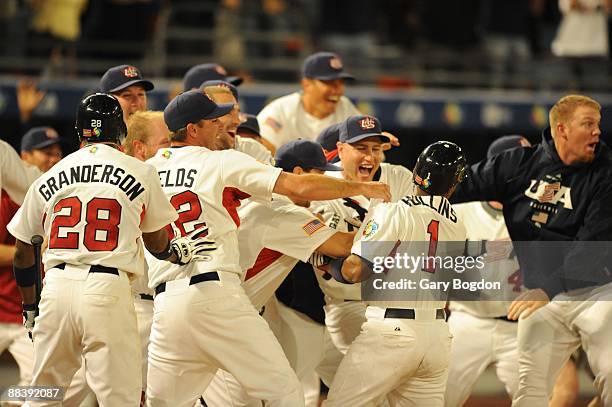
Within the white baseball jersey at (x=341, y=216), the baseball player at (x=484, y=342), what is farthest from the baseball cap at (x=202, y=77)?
the baseball player at (x=484, y=342)

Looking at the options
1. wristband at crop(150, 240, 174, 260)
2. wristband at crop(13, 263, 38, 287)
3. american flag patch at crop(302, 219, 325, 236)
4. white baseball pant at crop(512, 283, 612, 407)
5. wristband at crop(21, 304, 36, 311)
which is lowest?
white baseball pant at crop(512, 283, 612, 407)

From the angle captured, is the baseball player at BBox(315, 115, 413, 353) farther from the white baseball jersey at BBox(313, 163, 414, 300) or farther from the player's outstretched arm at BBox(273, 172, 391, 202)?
the player's outstretched arm at BBox(273, 172, 391, 202)

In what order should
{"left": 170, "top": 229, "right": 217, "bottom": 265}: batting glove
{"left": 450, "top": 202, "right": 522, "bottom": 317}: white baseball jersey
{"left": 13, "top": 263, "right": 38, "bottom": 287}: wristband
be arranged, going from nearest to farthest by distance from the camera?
{"left": 170, "top": 229, "right": 217, "bottom": 265}: batting glove → {"left": 13, "top": 263, "right": 38, "bottom": 287}: wristband → {"left": 450, "top": 202, "right": 522, "bottom": 317}: white baseball jersey

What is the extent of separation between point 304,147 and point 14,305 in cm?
246

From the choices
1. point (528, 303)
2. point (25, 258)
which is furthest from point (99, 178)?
point (528, 303)

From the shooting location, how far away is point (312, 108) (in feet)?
30.5

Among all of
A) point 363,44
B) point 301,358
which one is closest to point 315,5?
point 363,44

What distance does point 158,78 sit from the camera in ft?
40.0

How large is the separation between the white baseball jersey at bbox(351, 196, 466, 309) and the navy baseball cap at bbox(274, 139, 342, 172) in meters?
0.73

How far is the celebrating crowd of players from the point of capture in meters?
5.56

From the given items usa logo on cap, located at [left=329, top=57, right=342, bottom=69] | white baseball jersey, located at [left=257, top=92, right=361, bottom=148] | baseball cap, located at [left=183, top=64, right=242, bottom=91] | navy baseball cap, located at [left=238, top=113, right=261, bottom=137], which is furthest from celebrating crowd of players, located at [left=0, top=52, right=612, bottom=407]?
usa logo on cap, located at [left=329, top=57, right=342, bottom=69]

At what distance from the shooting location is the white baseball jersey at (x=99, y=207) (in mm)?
5512

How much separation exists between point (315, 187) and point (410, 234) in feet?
1.92

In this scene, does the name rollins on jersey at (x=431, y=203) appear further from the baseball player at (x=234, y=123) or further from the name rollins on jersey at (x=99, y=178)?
the name rollins on jersey at (x=99, y=178)
